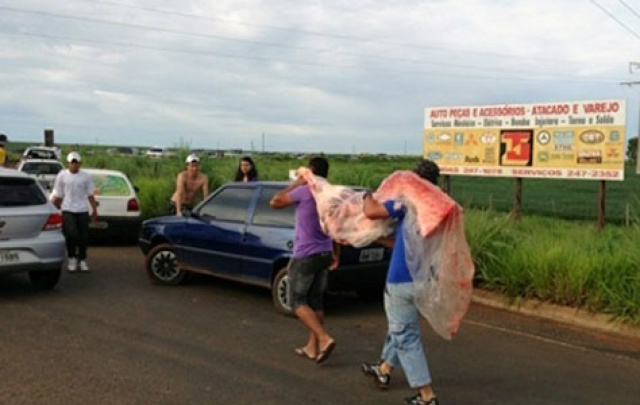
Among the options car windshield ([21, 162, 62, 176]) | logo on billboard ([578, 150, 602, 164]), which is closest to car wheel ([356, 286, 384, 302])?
logo on billboard ([578, 150, 602, 164])

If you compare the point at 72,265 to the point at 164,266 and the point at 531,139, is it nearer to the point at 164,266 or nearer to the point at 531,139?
the point at 164,266

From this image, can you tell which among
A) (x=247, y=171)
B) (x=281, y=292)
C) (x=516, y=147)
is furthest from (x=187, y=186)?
(x=516, y=147)

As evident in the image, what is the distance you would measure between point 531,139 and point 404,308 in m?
10.3

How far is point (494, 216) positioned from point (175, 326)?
540 cm

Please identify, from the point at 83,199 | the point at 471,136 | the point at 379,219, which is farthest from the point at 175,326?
the point at 471,136

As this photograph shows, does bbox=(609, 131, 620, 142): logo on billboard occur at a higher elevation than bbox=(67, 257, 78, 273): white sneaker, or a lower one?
higher

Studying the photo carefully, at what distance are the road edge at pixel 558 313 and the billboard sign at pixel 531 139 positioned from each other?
218 inches

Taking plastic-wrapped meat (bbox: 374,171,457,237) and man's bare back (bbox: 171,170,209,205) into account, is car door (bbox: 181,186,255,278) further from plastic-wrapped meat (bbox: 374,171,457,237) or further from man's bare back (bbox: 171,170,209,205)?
plastic-wrapped meat (bbox: 374,171,457,237)

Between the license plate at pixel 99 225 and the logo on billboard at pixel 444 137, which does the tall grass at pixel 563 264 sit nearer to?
the logo on billboard at pixel 444 137

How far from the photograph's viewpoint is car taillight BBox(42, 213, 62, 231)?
9.15 meters

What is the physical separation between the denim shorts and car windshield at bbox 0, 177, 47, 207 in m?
4.25

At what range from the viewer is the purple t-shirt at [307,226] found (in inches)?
254

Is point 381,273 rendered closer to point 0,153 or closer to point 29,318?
point 29,318

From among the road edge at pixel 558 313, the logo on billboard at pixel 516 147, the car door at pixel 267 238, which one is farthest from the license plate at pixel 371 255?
the logo on billboard at pixel 516 147
